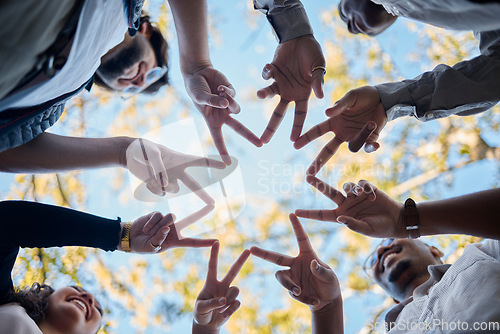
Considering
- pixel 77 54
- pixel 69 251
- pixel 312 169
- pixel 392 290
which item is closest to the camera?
pixel 77 54

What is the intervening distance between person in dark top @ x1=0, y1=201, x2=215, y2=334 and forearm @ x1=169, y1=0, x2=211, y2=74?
2.30 feet

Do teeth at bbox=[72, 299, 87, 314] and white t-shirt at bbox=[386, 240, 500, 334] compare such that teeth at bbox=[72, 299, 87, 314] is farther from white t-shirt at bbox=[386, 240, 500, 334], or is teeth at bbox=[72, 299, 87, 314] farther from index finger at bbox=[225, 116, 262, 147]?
white t-shirt at bbox=[386, 240, 500, 334]

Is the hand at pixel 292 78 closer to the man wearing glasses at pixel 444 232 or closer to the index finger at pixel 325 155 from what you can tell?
the index finger at pixel 325 155

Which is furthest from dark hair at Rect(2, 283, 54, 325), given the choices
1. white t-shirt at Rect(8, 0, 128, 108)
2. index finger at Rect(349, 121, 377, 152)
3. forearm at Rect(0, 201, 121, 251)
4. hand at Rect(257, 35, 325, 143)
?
index finger at Rect(349, 121, 377, 152)

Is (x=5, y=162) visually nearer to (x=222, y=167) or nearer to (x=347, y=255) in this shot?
(x=222, y=167)

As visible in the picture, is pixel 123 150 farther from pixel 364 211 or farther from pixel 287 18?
pixel 364 211

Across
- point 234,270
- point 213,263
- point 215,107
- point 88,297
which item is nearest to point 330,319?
point 234,270

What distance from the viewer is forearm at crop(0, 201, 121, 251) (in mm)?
1376

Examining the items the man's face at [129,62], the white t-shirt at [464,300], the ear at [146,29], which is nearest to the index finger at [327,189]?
the white t-shirt at [464,300]

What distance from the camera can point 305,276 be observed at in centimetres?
155

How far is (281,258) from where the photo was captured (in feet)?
5.22

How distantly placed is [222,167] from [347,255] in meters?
1.92

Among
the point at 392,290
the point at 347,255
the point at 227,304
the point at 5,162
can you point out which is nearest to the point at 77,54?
the point at 5,162

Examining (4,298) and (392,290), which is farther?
(392,290)
